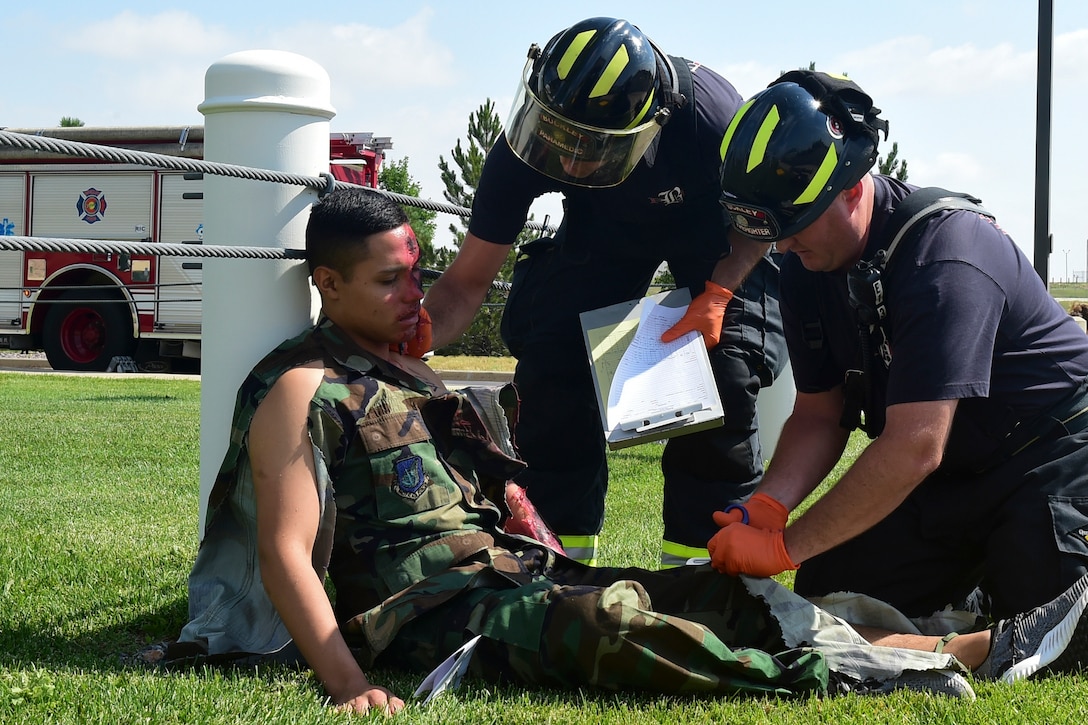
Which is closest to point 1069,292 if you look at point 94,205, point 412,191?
point 412,191

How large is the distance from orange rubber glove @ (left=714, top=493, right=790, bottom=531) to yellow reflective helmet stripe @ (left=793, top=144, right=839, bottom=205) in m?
0.81

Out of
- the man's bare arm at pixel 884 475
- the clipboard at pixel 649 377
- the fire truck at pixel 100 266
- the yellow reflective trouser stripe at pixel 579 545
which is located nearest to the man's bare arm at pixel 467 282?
the clipboard at pixel 649 377

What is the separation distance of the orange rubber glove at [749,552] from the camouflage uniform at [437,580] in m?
0.06

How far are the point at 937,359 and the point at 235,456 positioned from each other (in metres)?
1.62

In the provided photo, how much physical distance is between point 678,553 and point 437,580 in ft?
4.15

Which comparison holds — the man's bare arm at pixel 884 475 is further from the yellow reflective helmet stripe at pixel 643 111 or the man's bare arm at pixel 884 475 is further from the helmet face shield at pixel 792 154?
the yellow reflective helmet stripe at pixel 643 111

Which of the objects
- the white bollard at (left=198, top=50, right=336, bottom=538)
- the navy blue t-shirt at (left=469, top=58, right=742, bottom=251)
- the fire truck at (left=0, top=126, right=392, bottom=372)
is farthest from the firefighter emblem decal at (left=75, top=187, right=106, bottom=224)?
the white bollard at (left=198, top=50, right=336, bottom=538)

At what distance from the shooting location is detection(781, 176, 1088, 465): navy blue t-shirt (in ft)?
8.30

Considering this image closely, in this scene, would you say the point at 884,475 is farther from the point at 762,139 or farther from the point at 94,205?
the point at 94,205

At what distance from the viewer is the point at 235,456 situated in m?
2.58

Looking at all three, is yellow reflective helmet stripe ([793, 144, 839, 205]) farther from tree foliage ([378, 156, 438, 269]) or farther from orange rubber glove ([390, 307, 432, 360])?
tree foliage ([378, 156, 438, 269])

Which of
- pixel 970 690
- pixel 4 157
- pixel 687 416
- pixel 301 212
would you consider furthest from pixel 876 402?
pixel 4 157

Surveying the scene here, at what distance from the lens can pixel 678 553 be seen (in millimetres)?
3584

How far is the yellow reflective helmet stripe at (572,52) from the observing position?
10.3 feet
